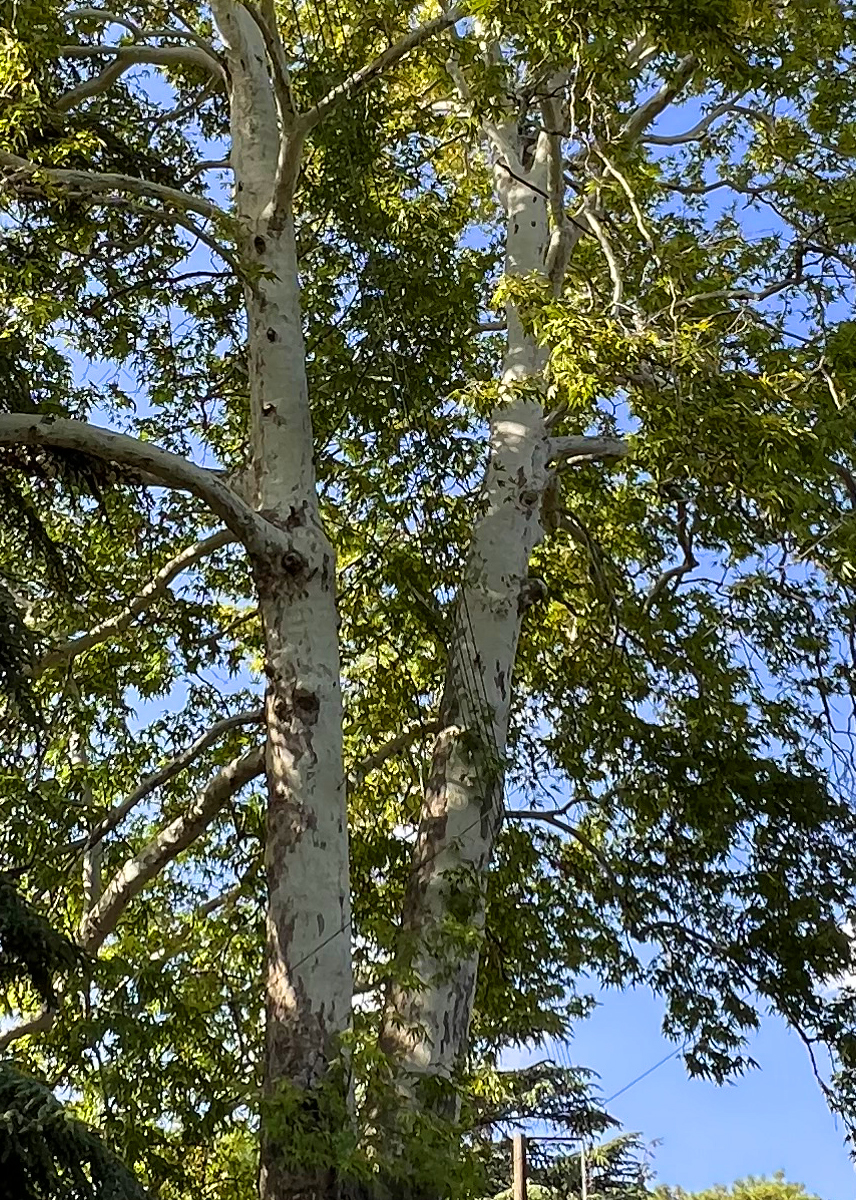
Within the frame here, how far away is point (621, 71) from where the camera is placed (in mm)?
4496

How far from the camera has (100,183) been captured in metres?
5.15

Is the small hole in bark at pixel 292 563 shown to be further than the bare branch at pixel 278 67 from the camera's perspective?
No

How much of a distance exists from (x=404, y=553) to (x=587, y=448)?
1114 mm

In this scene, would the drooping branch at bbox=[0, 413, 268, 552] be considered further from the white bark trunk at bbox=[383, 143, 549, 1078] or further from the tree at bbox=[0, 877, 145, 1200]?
the tree at bbox=[0, 877, 145, 1200]

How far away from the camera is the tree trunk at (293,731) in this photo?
405cm

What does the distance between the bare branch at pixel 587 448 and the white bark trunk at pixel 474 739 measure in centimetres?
21

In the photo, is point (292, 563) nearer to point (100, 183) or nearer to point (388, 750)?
point (388, 750)

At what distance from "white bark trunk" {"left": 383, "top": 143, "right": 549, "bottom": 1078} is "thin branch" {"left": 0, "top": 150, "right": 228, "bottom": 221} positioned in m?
A: 1.59

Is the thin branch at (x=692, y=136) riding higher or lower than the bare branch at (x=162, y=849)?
higher

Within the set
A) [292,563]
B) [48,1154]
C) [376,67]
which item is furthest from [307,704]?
[376,67]

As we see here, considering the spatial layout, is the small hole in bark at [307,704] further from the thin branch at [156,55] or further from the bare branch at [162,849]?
the thin branch at [156,55]

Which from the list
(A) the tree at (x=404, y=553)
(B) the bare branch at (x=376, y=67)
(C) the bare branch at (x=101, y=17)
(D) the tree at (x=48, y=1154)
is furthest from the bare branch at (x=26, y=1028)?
(C) the bare branch at (x=101, y=17)

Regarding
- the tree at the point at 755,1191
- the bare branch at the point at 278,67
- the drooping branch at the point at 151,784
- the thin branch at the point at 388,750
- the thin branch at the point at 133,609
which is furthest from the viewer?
the tree at the point at 755,1191

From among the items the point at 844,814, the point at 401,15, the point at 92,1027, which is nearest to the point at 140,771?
the point at 92,1027
